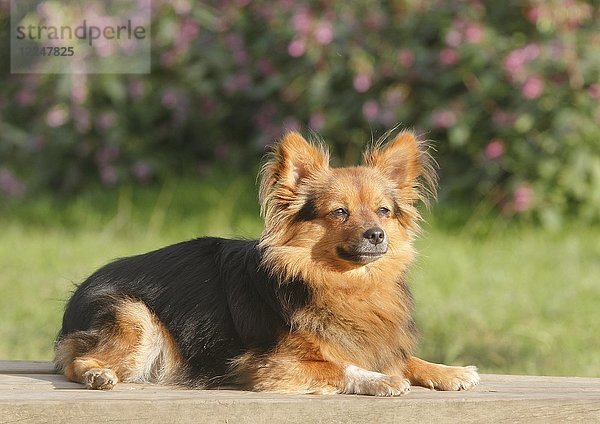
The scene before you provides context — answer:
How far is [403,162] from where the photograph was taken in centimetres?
397

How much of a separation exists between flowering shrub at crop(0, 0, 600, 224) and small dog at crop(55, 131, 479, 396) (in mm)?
4775

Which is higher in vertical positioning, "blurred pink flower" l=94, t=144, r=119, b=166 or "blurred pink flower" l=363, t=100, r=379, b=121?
"blurred pink flower" l=363, t=100, r=379, b=121

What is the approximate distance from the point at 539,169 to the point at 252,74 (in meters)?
3.08

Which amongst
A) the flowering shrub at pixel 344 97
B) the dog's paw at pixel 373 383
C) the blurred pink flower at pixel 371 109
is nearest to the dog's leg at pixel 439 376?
the dog's paw at pixel 373 383

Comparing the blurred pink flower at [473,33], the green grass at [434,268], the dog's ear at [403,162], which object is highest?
the blurred pink flower at [473,33]

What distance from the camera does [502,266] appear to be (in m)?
7.76

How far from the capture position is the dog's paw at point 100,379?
3.59m

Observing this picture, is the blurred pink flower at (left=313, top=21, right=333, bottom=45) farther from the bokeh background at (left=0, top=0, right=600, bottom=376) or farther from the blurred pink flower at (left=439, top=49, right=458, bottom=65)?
the blurred pink flower at (left=439, top=49, right=458, bottom=65)

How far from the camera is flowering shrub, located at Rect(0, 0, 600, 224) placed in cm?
845

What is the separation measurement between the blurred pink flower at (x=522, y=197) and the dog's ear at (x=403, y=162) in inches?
184

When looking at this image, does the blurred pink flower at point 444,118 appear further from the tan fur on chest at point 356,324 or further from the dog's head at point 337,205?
the tan fur on chest at point 356,324

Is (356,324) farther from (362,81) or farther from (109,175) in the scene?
(109,175)

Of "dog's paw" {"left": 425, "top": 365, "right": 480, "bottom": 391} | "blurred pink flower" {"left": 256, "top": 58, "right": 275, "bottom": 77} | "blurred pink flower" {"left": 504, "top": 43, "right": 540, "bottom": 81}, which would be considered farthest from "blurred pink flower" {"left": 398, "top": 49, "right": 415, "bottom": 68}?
"dog's paw" {"left": 425, "top": 365, "right": 480, "bottom": 391}
